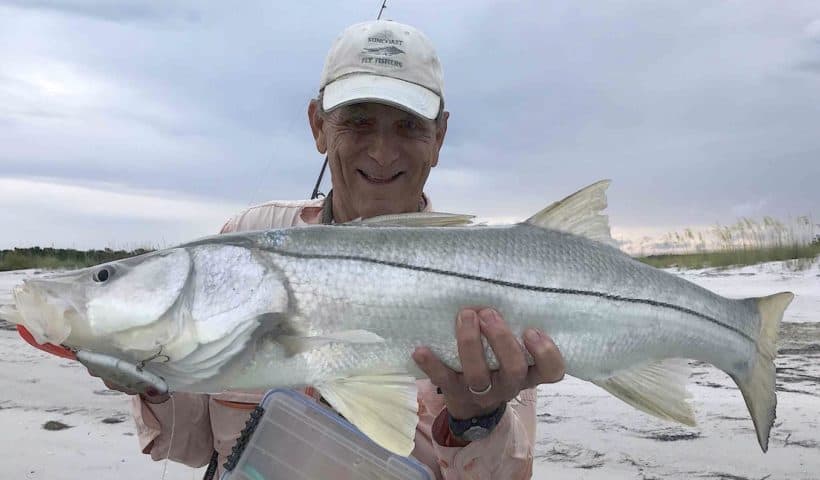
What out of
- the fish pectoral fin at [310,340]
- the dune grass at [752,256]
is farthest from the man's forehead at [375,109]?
the dune grass at [752,256]

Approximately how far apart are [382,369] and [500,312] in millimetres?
447

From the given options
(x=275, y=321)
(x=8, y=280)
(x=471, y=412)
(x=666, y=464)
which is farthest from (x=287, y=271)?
(x=8, y=280)

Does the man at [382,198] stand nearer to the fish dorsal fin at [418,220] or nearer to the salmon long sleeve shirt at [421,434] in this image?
the salmon long sleeve shirt at [421,434]

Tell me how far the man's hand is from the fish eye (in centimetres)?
102

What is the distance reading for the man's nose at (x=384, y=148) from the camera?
3170 mm

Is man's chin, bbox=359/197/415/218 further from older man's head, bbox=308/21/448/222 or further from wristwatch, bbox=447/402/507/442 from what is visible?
wristwatch, bbox=447/402/507/442

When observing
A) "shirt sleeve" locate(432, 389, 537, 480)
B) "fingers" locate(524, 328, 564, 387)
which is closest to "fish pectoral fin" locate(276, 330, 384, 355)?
"fingers" locate(524, 328, 564, 387)

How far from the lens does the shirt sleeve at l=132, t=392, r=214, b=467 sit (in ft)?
9.27

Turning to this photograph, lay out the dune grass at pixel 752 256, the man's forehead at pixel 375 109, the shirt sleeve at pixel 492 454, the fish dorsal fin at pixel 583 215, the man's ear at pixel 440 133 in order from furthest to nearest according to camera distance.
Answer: the dune grass at pixel 752 256, the man's ear at pixel 440 133, the man's forehead at pixel 375 109, the shirt sleeve at pixel 492 454, the fish dorsal fin at pixel 583 215

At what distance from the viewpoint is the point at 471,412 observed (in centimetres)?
241

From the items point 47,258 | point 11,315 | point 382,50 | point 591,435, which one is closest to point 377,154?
point 382,50

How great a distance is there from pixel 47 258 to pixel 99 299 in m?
18.6

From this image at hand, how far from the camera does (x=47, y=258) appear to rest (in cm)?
1806

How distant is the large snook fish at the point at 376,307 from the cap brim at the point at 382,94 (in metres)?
0.95
